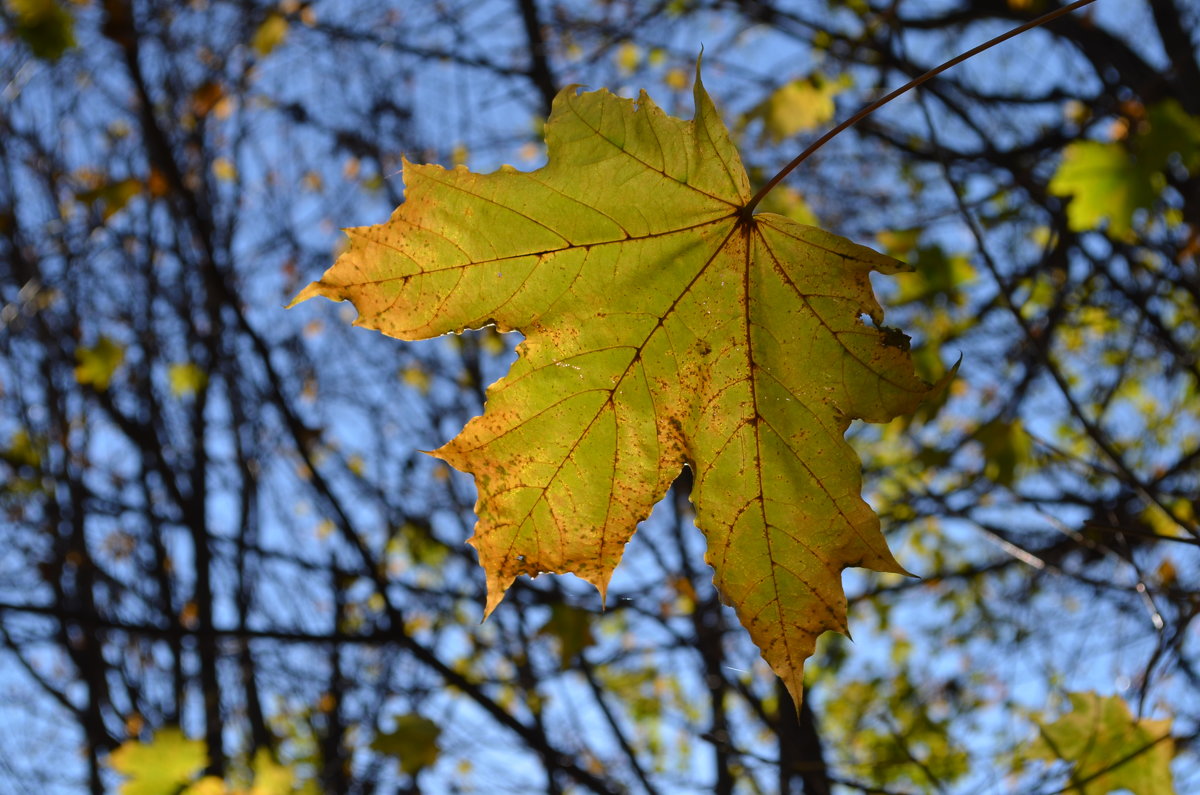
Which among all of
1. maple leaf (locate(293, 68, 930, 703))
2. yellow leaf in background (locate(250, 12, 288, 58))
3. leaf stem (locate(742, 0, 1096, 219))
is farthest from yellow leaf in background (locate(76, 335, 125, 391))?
leaf stem (locate(742, 0, 1096, 219))

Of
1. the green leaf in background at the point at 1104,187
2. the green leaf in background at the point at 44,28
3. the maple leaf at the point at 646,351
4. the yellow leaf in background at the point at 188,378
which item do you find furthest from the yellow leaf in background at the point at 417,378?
the maple leaf at the point at 646,351

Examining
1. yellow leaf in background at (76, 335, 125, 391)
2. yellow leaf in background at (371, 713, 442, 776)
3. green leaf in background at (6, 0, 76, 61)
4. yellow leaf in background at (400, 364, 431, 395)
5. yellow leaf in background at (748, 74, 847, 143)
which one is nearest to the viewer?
yellow leaf in background at (371, 713, 442, 776)

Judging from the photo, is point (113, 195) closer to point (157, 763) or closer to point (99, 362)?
point (99, 362)

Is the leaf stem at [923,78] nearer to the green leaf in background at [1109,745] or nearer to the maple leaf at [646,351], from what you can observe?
the maple leaf at [646,351]

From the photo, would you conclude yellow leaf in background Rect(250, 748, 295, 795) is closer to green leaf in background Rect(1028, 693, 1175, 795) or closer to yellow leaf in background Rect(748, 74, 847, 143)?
green leaf in background Rect(1028, 693, 1175, 795)

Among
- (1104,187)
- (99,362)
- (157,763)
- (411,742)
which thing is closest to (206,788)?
(157,763)

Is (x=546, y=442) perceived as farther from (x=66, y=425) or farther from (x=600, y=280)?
(x=66, y=425)
